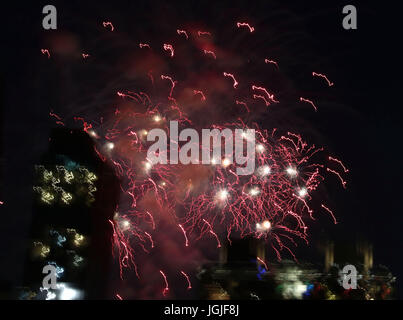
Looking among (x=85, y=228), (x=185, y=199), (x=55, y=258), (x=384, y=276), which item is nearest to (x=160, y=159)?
(x=185, y=199)

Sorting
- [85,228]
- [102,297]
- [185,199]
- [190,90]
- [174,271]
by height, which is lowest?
[102,297]

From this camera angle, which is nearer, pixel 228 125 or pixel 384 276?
pixel 228 125

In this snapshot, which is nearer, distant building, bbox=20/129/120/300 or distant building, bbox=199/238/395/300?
distant building, bbox=199/238/395/300

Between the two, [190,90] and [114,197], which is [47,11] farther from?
[114,197]

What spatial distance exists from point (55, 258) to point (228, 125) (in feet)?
20.6

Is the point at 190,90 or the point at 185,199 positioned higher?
the point at 190,90

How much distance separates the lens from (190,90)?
10.6 m

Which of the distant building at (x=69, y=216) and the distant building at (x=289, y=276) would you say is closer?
the distant building at (x=289, y=276)

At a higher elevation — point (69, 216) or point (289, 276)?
point (69, 216)
